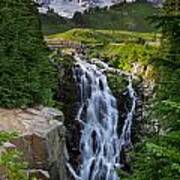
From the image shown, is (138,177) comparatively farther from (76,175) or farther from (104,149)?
(104,149)

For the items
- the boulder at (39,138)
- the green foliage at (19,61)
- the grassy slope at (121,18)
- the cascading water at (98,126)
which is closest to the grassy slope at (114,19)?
the grassy slope at (121,18)

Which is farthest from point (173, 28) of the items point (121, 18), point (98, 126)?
point (121, 18)

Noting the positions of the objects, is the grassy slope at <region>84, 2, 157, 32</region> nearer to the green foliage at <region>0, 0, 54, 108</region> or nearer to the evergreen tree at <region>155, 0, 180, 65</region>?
the green foliage at <region>0, 0, 54, 108</region>

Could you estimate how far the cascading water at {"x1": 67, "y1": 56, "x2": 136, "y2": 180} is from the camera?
30.1 meters

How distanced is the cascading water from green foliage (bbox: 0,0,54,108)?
285 inches

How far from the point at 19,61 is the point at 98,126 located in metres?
11.6

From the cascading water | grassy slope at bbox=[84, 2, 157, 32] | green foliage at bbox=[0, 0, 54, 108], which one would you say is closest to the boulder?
green foliage at bbox=[0, 0, 54, 108]

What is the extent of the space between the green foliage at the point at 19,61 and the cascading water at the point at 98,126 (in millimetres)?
7227

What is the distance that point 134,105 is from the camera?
3556cm

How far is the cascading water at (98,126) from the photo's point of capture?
3011cm

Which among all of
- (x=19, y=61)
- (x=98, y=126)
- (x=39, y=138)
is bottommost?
(x=98, y=126)

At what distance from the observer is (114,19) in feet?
342

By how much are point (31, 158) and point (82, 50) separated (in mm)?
29577

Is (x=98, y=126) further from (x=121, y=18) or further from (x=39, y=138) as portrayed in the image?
(x=121, y=18)
